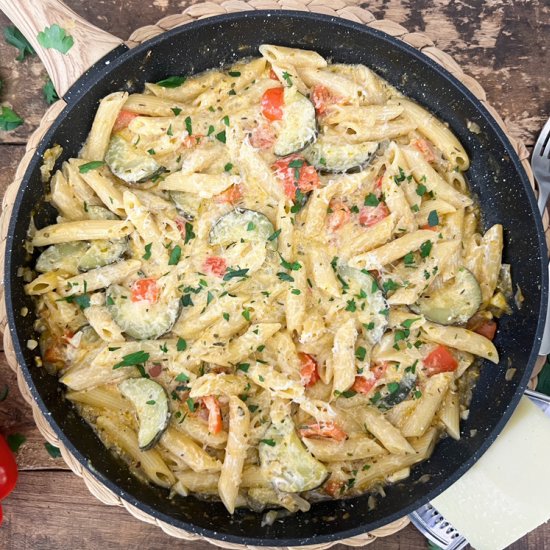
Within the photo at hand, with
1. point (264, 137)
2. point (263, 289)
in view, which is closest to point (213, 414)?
point (263, 289)

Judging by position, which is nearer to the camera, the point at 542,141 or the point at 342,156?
the point at 342,156

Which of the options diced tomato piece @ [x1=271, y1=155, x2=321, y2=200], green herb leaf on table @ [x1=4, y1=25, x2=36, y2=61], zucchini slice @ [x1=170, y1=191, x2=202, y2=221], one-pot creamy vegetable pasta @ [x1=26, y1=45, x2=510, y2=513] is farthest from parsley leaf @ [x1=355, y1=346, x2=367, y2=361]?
green herb leaf on table @ [x1=4, y1=25, x2=36, y2=61]

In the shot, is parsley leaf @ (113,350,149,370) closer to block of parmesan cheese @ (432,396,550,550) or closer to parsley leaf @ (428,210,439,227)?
parsley leaf @ (428,210,439,227)

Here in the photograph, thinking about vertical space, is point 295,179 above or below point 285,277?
above

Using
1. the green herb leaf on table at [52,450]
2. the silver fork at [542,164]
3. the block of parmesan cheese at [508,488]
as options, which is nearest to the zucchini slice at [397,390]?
the block of parmesan cheese at [508,488]

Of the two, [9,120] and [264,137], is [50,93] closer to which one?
[9,120]

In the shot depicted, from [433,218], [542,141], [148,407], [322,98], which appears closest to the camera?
[148,407]

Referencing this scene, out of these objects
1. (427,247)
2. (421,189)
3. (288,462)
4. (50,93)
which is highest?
(50,93)
